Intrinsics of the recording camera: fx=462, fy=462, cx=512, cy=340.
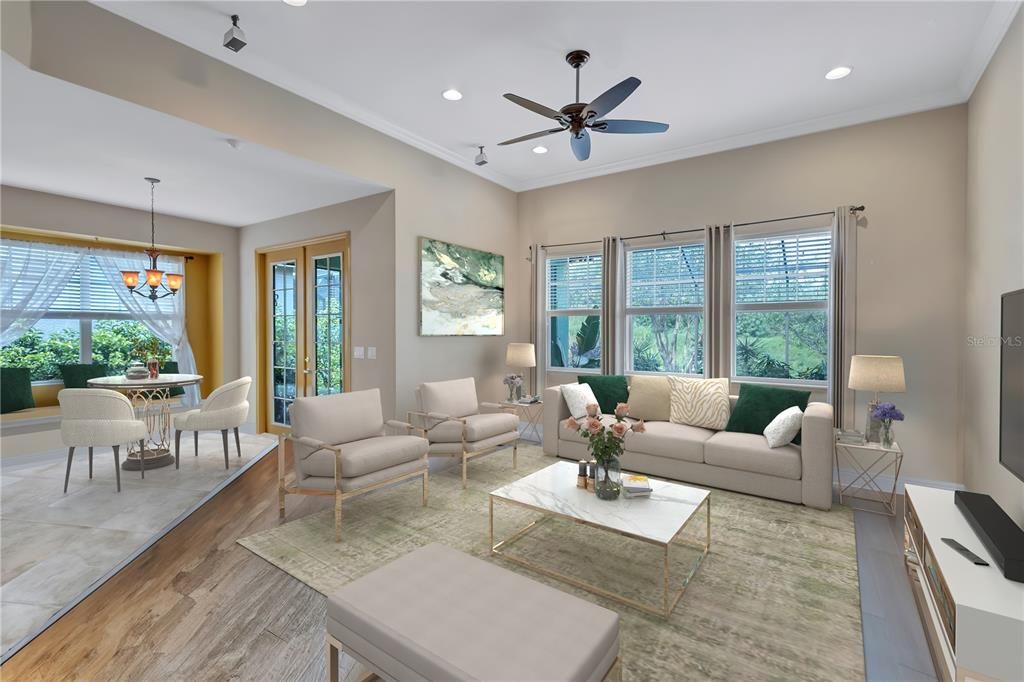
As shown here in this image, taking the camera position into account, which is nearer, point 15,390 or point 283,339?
point 15,390

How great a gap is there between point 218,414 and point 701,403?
469 centimetres

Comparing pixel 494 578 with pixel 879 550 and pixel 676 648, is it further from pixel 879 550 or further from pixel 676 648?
pixel 879 550

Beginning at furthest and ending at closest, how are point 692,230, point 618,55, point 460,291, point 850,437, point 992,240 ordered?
1. point 460,291
2. point 692,230
3. point 850,437
4. point 618,55
5. point 992,240

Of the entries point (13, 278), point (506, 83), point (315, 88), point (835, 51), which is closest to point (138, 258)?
point (13, 278)

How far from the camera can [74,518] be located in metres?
3.29

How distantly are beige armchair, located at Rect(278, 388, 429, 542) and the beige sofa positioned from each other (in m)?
1.98

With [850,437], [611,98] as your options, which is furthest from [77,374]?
[850,437]

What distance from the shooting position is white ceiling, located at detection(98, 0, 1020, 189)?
2.72 m

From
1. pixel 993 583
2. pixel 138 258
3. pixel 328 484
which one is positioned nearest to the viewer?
pixel 993 583

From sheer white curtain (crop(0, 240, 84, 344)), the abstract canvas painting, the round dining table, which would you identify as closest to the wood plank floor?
the round dining table

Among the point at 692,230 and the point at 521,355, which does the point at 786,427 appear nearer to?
the point at 692,230

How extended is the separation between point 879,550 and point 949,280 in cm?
231

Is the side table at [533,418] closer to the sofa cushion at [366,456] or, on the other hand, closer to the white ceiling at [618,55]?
the sofa cushion at [366,456]

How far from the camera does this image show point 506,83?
3521 mm
